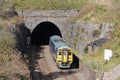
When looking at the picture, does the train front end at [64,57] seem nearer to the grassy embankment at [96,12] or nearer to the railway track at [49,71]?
the railway track at [49,71]

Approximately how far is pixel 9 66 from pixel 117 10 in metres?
25.4

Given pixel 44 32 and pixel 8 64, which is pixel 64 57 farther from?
pixel 44 32

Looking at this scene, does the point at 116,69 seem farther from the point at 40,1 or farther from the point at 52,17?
the point at 40,1

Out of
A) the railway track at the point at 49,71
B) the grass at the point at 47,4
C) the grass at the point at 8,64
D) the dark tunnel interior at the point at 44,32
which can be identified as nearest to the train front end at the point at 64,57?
the railway track at the point at 49,71

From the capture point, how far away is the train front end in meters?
42.3

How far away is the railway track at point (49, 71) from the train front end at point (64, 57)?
0.66 meters

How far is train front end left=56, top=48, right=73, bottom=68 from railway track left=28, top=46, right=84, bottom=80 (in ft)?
2.15

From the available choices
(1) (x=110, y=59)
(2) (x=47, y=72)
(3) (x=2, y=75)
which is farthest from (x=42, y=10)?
(3) (x=2, y=75)

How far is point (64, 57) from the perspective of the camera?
139ft

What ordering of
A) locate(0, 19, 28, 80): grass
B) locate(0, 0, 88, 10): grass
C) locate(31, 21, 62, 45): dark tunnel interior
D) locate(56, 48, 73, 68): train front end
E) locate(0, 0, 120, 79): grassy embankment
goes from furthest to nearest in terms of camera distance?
locate(31, 21, 62, 45): dark tunnel interior → locate(0, 0, 88, 10): grass → locate(56, 48, 73, 68): train front end → locate(0, 0, 120, 79): grassy embankment → locate(0, 19, 28, 80): grass

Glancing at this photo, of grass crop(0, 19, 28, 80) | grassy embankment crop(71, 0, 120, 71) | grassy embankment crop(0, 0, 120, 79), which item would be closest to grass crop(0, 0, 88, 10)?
grassy embankment crop(0, 0, 120, 79)

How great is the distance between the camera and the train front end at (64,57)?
42.3 m

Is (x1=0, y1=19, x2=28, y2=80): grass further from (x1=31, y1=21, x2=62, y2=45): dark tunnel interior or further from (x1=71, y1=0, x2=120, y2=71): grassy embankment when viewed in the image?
(x1=31, y1=21, x2=62, y2=45): dark tunnel interior

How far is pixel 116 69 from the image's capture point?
3003cm
